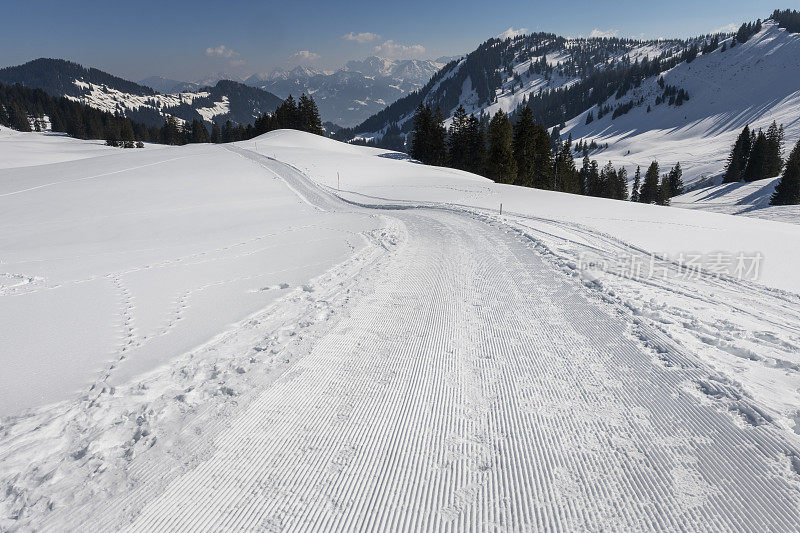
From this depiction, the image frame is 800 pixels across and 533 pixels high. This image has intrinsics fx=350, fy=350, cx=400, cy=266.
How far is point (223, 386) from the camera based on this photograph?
14.9 feet

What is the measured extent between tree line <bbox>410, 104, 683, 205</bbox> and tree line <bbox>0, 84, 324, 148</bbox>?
32.3 metres

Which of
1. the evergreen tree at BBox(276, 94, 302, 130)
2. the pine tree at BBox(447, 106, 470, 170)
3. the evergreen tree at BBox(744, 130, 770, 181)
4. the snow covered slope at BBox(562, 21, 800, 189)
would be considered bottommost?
the pine tree at BBox(447, 106, 470, 170)

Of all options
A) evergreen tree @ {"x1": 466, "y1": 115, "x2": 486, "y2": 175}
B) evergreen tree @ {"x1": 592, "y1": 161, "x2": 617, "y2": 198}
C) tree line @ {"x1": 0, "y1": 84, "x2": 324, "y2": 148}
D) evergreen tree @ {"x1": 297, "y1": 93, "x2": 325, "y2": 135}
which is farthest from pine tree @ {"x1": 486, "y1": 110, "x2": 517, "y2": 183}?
evergreen tree @ {"x1": 297, "y1": 93, "x2": 325, "y2": 135}

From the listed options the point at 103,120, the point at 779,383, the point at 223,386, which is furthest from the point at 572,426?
the point at 103,120

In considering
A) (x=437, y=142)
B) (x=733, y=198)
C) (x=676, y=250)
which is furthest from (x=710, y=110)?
(x=676, y=250)

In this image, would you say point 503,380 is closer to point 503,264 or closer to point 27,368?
point 503,264

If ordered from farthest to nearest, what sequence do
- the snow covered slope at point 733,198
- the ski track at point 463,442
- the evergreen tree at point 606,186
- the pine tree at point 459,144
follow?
the evergreen tree at point 606,186 → the snow covered slope at point 733,198 → the pine tree at point 459,144 → the ski track at point 463,442

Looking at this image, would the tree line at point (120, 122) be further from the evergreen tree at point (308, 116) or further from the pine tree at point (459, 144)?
the pine tree at point (459, 144)

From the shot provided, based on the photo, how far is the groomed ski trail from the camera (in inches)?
115

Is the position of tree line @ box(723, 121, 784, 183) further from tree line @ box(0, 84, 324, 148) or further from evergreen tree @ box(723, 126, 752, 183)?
tree line @ box(0, 84, 324, 148)

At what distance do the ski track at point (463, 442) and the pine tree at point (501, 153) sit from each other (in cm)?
3839

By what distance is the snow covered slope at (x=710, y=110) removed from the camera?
422 feet

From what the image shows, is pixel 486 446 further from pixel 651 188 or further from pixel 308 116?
pixel 651 188

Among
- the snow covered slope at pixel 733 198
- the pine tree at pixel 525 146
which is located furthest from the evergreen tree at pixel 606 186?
the pine tree at pixel 525 146
